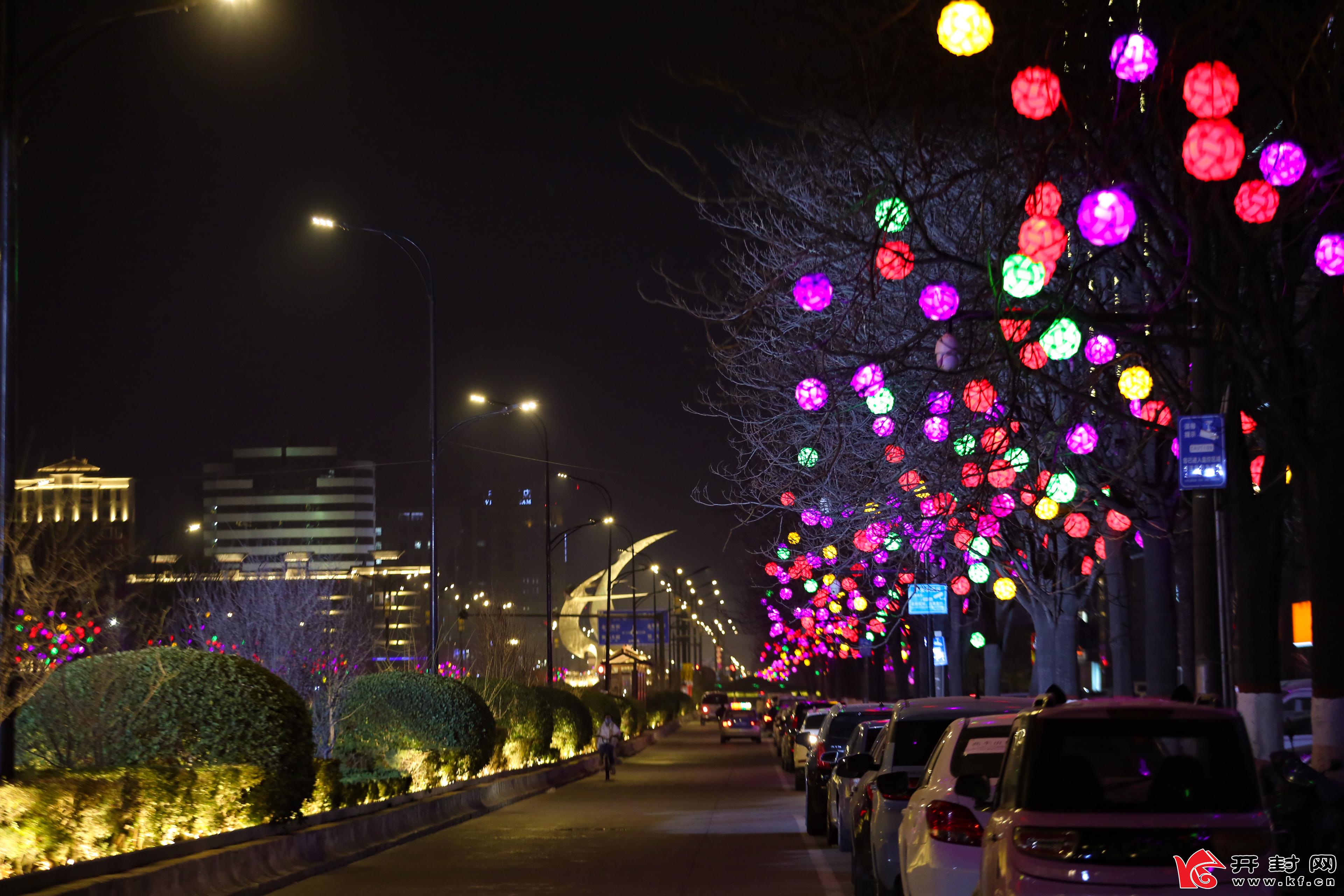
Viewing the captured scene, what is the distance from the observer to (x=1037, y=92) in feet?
43.2

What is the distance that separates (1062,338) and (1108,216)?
261 cm

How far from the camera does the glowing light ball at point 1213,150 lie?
12.2 m

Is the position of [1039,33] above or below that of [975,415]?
above

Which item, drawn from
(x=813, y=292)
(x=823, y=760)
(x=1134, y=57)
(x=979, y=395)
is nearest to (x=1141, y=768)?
(x=1134, y=57)

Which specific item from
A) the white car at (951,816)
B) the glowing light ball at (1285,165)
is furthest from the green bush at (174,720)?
the glowing light ball at (1285,165)

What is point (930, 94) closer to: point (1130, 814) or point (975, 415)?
point (975, 415)

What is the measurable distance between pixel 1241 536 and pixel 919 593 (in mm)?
20568

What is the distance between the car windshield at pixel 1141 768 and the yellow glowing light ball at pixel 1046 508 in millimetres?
13603

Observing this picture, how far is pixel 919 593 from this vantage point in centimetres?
3778

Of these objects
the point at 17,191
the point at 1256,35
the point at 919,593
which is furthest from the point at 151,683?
the point at 919,593

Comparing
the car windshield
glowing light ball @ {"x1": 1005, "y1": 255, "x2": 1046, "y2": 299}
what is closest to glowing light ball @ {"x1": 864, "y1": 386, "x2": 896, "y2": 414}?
glowing light ball @ {"x1": 1005, "y1": 255, "x2": 1046, "y2": 299}

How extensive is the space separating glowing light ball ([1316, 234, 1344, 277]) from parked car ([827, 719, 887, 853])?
667cm

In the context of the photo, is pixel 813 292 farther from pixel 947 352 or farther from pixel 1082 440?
pixel 1082 440

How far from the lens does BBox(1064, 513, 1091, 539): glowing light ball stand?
2373 centimetres
